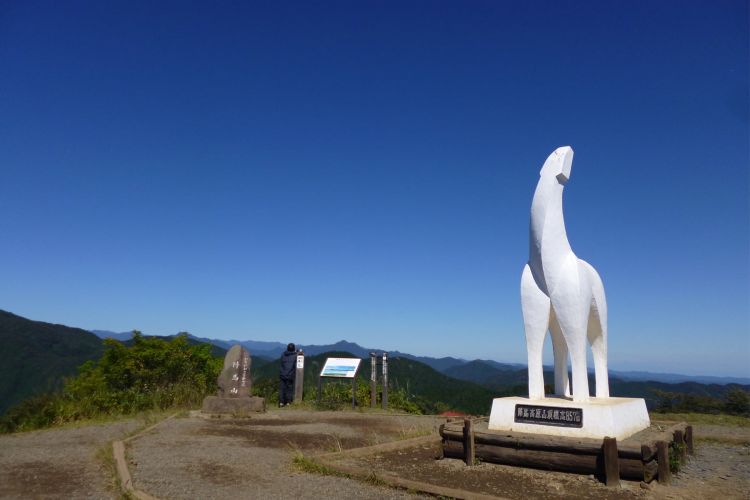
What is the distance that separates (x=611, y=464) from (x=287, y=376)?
918cm

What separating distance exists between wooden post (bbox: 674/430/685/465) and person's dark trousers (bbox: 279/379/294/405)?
29.5 ft

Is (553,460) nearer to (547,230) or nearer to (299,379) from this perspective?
(547,230)

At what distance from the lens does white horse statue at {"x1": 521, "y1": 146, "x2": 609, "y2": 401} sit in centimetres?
660

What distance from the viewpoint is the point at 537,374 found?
676 cm

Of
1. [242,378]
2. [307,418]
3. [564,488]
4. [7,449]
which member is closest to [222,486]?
[564,488]

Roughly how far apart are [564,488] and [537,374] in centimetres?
178

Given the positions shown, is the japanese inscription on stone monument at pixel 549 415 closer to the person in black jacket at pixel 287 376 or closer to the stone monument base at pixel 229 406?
the stone monument base at pixel 229 406

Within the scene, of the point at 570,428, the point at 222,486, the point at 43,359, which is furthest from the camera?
the point at 43,359

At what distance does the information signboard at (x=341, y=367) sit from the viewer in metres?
12.6

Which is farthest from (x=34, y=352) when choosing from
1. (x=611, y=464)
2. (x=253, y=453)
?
(x=611, y=464)

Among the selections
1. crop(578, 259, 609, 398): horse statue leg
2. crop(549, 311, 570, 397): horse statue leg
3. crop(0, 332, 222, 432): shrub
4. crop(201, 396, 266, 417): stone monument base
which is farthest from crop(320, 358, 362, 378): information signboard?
crop(578, 259, 609, 398): horse statue leg

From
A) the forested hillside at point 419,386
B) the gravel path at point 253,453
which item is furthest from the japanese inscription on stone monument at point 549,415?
the forested hillside at point 419,386

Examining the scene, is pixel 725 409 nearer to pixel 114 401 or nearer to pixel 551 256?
pixel 551 256

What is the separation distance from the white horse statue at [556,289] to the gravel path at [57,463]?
5265mm
